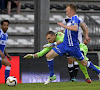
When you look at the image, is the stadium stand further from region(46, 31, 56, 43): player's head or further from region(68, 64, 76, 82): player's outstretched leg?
region(46, 31, 56, 43): player's head

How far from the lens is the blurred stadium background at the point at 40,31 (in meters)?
9.50

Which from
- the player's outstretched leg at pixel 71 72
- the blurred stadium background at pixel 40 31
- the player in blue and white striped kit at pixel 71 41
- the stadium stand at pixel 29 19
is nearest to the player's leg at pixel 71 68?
the player's outstretched leg at pixel 71 72

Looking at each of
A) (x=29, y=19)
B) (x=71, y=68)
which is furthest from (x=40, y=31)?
(x=29, y=19)

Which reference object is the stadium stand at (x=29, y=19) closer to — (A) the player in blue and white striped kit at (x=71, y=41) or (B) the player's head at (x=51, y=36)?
(B) the player's head at (x=51, y=36)

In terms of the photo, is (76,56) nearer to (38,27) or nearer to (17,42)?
(38,27)

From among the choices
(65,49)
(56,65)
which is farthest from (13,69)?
(65,49)

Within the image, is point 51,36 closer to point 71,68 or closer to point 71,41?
point 71,41

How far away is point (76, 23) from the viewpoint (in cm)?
671

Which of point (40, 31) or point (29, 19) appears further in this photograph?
point (29, 19)

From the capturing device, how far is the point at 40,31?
9984 mm

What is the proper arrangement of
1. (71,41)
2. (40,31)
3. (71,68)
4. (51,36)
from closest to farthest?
(71,41) → (51,36) → (71,68) → (40,31)

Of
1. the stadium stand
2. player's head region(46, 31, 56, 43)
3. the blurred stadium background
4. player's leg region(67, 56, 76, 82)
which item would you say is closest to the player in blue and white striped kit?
player's head region(46, 31, 56, 43)

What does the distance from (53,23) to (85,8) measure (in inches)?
60.0

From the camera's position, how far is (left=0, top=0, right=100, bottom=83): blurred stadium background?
31.2 feet
